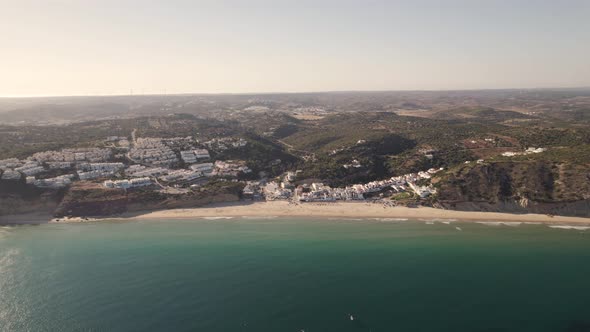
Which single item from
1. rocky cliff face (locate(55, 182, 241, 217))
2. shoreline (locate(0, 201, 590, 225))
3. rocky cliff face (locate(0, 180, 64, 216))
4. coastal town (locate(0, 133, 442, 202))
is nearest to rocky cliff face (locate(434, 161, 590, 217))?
shoreline (locate(0, 201, 590, 225))

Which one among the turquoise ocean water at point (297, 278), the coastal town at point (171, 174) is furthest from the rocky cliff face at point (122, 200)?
the turquoise ocean water at point (297, 278)

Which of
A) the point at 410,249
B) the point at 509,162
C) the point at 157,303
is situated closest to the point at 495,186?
the point at 509,162

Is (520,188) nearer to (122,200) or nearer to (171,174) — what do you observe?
(171,174)

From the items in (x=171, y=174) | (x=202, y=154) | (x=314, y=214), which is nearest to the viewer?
(x=314, y=214)

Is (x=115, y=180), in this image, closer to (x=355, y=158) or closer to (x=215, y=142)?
(x=215, y=142)

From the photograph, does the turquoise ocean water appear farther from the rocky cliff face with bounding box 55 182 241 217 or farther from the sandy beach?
the rocky cliff face with bounding box 55 182 241 217

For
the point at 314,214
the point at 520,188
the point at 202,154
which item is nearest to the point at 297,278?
the point at 314,214

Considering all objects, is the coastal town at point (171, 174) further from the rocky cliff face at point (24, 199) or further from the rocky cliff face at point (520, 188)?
the rocky cliff face at point (520, 188)
